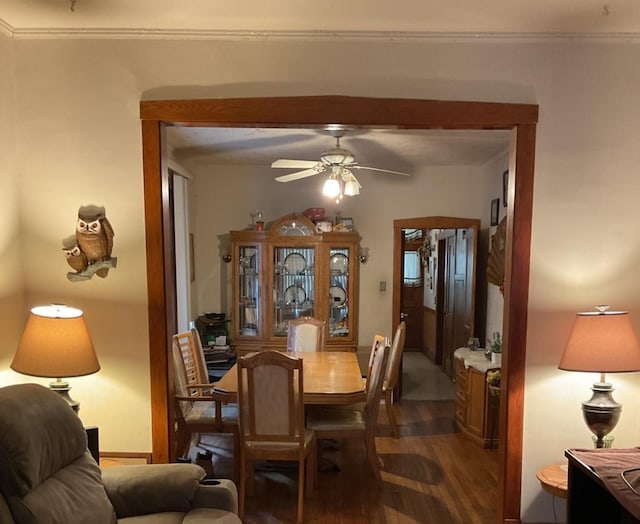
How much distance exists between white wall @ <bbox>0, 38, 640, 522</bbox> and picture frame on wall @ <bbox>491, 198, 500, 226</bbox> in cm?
201

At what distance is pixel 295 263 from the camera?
4.80 meters

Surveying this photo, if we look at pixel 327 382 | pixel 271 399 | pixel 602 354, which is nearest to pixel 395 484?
pixel 327 382

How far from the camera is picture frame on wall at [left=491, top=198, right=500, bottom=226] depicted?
431cm

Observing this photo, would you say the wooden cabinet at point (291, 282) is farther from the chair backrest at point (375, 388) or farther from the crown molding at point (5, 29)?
the crown molding at point (5, 29)

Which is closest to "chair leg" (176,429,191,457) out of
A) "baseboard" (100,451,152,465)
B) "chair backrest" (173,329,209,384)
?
"chair backrest" (173,329,209,384)

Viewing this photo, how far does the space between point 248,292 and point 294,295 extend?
19.8 inches

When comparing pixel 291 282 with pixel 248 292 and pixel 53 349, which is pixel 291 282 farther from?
pixel 53 349

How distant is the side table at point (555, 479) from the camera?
82.7 inches

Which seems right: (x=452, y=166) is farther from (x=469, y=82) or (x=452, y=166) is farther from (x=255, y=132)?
(x=469, y=82)

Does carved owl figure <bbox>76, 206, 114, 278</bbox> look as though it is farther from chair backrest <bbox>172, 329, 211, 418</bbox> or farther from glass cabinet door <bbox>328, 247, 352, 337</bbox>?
glass cabinet door <bbox>328, 247, 352, 337</bbox>

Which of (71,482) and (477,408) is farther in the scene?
(477,408)

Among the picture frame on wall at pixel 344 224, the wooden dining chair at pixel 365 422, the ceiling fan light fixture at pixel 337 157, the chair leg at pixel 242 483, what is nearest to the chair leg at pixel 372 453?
the wooden dining chair at pixel 365 422

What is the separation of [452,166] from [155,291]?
3674 mm

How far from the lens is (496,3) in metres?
1.95
